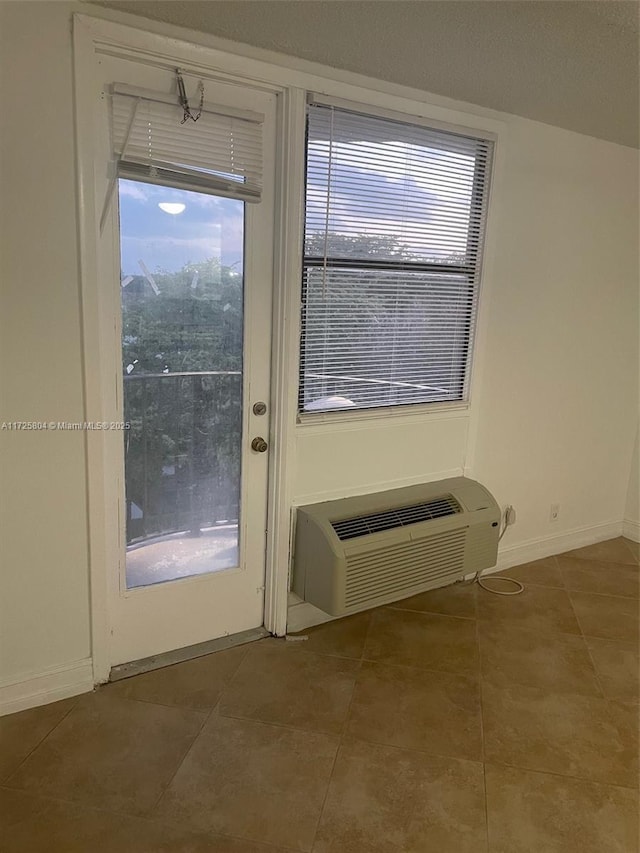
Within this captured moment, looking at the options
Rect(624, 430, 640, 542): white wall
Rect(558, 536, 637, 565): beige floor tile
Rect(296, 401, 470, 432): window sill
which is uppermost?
Rect(296, 401, 470, 432): window sill

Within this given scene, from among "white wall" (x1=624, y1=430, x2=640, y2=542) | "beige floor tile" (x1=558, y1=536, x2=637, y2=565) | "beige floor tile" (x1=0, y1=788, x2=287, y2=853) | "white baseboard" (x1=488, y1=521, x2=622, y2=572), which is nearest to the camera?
"beige floor tile" (x1=0, y1=788, x2=287, y2=853)

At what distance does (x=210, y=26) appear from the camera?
6.75 ft

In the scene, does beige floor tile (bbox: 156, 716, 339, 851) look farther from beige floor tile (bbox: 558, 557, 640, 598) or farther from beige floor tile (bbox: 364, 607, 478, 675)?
beige floor tile (bbox: 558, 557, 640, 598)

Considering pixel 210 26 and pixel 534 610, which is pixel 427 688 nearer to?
pixel 534 610

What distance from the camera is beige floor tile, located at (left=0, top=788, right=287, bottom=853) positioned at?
1.72 meters

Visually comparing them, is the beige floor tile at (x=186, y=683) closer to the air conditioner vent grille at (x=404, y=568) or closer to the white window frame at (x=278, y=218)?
the white window frame at (x=278, y=218)

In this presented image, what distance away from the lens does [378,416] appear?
2857mm

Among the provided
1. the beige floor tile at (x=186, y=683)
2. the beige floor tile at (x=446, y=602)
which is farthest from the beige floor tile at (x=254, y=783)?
the beige floor tile at (x=446, y=602)

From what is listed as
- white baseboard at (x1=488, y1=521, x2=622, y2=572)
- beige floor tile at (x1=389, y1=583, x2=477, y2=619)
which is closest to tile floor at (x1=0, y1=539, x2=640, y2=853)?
beige floor tile at (x1=389, y1=583, x2=477, y2=619)

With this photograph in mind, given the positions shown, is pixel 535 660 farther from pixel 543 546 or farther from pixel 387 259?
pixel 387 259

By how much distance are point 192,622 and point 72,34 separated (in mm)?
2167

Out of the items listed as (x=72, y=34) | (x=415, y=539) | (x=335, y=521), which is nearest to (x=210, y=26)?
(x=72, y=34)

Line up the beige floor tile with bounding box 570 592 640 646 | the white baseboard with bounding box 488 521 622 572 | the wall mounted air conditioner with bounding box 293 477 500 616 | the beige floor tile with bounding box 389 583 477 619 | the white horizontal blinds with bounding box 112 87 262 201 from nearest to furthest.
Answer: the white horizontal blinds with bounding box 112 87 262 201
the wall mounted air conditioner with bounding box 293 477 500 616
the beige floor tile with bounding box 570 592 640 646
the beige floor tile with bounding box 389 583 477 619
the white baseboard with bounding box 488 521 622 572

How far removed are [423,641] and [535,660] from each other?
0.48 metres
